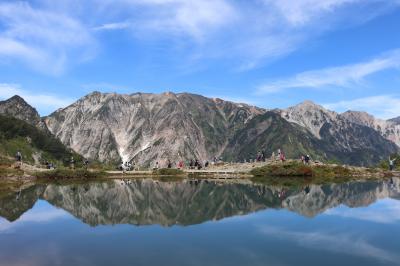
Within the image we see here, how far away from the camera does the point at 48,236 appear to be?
41.8 metres

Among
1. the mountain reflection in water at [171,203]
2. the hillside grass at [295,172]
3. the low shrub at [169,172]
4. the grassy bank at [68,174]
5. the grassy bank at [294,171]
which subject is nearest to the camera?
the mountain reflection in water at [171,203]

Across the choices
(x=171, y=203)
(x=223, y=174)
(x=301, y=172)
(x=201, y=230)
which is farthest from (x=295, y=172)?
(x=201, y=230)

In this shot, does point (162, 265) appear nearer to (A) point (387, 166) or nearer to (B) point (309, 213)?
(B) point (309, 213)

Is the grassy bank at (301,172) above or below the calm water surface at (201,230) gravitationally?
above

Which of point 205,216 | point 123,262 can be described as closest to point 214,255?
point 123,262

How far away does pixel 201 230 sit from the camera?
44938 millimetres

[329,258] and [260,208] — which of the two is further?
[260,208]

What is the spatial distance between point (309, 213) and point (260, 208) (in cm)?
806

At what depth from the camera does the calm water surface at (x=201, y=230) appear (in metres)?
32.3

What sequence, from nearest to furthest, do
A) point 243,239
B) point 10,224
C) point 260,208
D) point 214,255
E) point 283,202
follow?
point 214,255
point 243,239
point 10,224
point 260,208
point 283,202

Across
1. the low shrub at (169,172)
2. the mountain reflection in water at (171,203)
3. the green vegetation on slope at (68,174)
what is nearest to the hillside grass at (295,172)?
the low shrub at (169,172)

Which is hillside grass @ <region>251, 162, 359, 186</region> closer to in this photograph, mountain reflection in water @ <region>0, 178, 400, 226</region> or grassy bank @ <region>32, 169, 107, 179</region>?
grassy bank @ <region>32, 169, 107, 179</region>

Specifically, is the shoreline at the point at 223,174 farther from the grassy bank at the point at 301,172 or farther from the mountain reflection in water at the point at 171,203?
the mountain reflection in water at the point at 171,203

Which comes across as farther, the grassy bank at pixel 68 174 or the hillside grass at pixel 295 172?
the hillside grass at pixel 295 172
